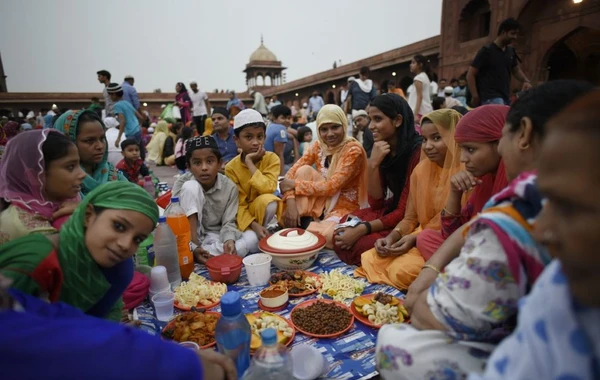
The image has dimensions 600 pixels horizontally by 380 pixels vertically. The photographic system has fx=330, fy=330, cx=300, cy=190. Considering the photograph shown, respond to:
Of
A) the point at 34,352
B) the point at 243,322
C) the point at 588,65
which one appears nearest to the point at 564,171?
the point at 34,352

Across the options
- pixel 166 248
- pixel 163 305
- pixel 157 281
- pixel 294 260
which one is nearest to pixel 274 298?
pixel 294 260

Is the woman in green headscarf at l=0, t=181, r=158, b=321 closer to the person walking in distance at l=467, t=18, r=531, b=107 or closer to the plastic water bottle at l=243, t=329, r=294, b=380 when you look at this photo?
the plastic water bottle at l=243, t=329, r=294, b=380

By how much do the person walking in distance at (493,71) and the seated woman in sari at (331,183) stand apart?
249 cm

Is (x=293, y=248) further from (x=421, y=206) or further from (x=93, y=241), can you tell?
(x=93, y=241)

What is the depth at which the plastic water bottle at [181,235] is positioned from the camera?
250 centimetres

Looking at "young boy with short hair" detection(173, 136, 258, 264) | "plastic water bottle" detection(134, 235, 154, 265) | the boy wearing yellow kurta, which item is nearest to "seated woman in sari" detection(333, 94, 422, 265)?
the boy wearing yellow kurta

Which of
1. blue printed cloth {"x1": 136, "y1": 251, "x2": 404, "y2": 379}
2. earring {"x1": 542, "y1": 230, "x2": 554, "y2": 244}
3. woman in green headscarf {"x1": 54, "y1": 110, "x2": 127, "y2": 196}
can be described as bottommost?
blue printed cloth {"x1": 136, "y1": 251, "x2": 404, "y2": 379}

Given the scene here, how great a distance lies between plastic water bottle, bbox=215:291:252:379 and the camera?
4.71 ft

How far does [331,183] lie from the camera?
316cm

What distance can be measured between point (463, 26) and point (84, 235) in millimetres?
15632

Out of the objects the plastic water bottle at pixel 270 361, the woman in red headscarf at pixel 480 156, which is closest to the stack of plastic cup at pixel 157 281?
the plastic water bottle at pixel 270 361

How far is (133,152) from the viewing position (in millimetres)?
4754

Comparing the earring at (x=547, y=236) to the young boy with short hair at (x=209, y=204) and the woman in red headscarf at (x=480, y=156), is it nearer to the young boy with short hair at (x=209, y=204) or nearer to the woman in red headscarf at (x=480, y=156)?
the woman in red headscarf at (x=480, y=156)

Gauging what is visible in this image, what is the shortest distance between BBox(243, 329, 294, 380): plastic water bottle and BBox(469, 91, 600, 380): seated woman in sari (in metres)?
0.78
